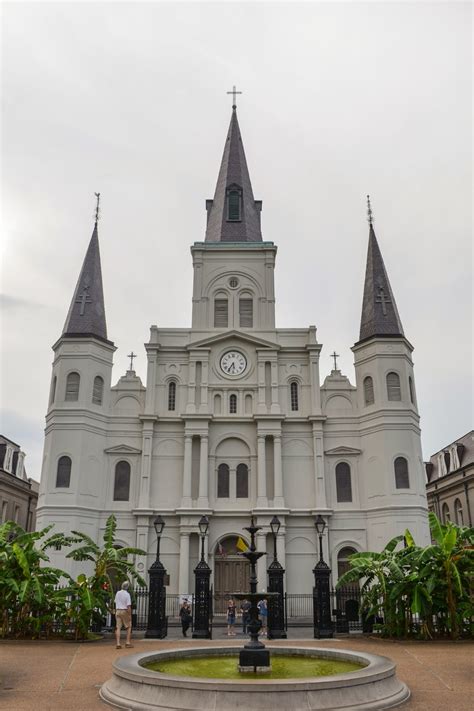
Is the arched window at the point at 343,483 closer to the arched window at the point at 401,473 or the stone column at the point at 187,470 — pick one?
the arched window at the point at 401,473

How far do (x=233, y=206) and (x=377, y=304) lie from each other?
12.8m

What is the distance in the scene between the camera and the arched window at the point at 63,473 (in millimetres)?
31922

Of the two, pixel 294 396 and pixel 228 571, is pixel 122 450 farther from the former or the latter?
pixel 294 396

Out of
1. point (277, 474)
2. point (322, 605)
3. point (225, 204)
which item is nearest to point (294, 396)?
A: point (277, 474)

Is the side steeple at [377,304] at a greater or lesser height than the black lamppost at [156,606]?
greater

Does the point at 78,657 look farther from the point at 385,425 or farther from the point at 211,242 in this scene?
the point at 211,242

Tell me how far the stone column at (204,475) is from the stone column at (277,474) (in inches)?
145

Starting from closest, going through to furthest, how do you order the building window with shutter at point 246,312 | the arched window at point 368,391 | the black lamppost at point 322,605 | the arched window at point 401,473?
the black lamppost at point 322,605, the arched window at point 401,473, the arched window at point 368,391, the building window with shutter at point 246,312

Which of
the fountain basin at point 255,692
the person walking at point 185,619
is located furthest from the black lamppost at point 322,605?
the fountain basin at point 255,692

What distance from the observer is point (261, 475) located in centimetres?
3291

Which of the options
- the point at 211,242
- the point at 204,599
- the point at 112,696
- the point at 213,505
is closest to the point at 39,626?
the point at 204,599

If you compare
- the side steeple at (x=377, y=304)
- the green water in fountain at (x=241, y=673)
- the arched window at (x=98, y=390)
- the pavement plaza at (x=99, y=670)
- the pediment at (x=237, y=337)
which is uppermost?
the side steeple at (x=377, y=304)

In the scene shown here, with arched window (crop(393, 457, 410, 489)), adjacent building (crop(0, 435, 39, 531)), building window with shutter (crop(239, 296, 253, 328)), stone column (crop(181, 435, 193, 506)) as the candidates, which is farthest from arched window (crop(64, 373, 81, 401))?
arched window (crop(393, 457, 410, 489))

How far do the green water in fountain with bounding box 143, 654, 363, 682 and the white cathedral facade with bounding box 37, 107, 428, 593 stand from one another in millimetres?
18387
